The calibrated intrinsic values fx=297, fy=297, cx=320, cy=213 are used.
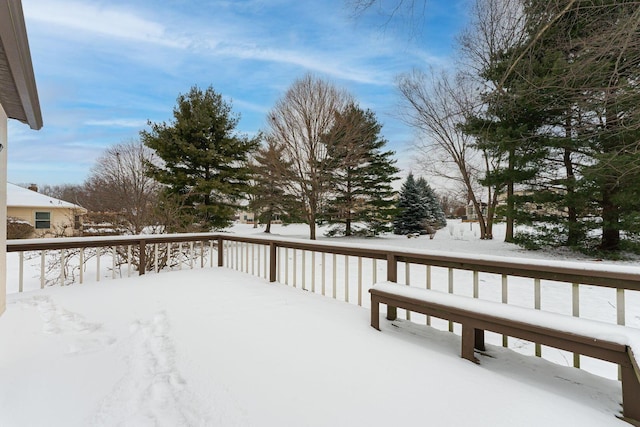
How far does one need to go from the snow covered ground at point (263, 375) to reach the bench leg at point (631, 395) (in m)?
0.06

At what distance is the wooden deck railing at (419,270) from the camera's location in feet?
6.23

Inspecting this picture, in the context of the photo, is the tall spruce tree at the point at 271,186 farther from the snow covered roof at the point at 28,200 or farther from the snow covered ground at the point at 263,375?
the snow covered ground at the point at 263,375

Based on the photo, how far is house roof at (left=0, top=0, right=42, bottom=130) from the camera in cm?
Answer: 160

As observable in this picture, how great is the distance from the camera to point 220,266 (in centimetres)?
564

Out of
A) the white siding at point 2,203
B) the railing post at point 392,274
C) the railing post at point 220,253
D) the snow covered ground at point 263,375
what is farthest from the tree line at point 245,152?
the railing post at point 392,274

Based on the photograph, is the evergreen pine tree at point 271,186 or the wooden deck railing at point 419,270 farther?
the evergreen pine tree at point 271,186

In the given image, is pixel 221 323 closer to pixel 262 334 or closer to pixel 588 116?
pixel 262 334

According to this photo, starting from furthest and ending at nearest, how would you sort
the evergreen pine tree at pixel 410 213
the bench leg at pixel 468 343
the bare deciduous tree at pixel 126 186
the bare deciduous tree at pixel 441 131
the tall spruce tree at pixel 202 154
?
1. the evergreen pine tree at pixel 410 213
2. the bare deciduous tree at pixel 441 131
3. the tall spruce tree at pixel 202 154
4. the bare deciduous tree at pixel 126 186
5. the bench leg at pixel 468 343

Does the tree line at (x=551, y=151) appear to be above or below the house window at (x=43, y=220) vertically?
above

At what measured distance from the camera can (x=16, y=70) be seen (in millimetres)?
2027

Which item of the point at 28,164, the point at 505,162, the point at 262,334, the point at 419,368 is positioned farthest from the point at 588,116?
the point at 28,164

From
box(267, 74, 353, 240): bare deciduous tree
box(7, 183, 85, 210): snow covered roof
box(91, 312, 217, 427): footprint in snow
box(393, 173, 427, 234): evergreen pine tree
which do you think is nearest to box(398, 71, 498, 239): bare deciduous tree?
box(267, 74, 353, 240): bare deciduous tree

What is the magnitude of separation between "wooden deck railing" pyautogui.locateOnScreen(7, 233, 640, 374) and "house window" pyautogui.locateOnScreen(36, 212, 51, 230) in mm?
10925

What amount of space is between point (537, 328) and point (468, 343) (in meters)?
0.49
